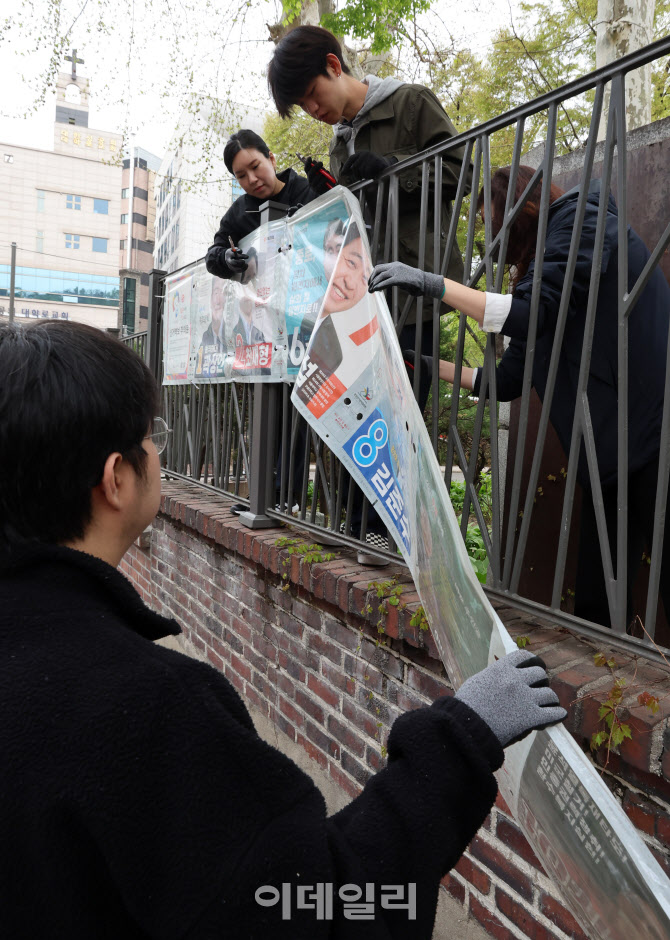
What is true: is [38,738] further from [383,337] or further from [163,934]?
[383,337]

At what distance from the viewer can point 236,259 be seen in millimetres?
3676

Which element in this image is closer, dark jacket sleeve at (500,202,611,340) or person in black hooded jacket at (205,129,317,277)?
dark jacket sleeve at (500,202,611,340)

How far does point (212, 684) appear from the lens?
97 cm

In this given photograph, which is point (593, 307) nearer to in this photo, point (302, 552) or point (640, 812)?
point (640, 812)

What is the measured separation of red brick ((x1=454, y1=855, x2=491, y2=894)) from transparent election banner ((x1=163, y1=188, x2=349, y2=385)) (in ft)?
6.91

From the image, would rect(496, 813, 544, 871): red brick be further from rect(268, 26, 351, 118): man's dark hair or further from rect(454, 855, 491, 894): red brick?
rect(268, 26, 351, 118): man's dark hair

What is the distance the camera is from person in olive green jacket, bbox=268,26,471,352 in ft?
9.29

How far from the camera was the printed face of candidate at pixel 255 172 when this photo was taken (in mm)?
3758

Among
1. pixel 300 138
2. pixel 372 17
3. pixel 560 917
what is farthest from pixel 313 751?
pixel 300 138

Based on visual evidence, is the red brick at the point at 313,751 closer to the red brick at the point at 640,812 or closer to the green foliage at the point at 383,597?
the green foliage at the point at 383,597

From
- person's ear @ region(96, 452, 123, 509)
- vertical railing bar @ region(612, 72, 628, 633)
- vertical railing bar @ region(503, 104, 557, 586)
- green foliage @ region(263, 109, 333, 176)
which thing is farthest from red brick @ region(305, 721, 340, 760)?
green foliage @ region(263, 109, 333, 176)

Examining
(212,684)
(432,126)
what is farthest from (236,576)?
(212,684)

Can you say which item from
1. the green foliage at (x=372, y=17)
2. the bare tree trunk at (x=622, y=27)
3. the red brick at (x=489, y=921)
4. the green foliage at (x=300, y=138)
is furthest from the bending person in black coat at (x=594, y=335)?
the green foliage at (x=300, y=138)

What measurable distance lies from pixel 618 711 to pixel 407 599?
2.94 feet
